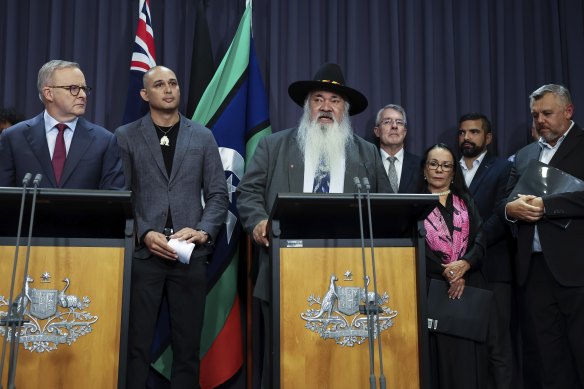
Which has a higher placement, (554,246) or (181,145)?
(181,145)

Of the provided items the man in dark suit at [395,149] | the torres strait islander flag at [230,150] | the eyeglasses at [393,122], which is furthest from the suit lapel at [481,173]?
the torres strait islander flag at [230,150]

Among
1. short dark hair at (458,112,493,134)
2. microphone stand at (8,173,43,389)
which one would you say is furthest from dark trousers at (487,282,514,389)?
microphone stand at (8,173,43,389)

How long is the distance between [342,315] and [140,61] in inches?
106

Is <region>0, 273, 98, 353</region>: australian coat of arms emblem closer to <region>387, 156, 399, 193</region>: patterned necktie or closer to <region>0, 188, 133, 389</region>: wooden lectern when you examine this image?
<region>0, 188, 133, 389</region>: wooden lectern

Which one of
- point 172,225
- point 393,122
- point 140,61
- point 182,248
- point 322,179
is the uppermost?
point 140,61

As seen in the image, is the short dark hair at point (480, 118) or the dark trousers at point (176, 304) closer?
the dark trousers at point (176, 304)

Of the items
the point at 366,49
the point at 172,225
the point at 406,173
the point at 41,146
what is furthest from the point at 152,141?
the point at 366,49

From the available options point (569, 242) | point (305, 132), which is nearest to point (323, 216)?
point (305, 132)

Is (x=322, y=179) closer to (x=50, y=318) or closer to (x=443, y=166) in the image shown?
(x=443, y=166)

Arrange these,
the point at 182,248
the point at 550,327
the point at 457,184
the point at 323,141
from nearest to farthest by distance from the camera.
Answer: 1. the point at 182,248
2. the point at 323,141
3. the point at 550,327
4. the point at 457,184

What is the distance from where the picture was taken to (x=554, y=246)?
3867mm

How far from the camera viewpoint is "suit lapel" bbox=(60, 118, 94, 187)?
341cm

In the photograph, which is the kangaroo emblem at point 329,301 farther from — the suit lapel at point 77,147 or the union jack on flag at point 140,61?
the union jack on flag at point 140,61

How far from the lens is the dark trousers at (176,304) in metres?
3.63
